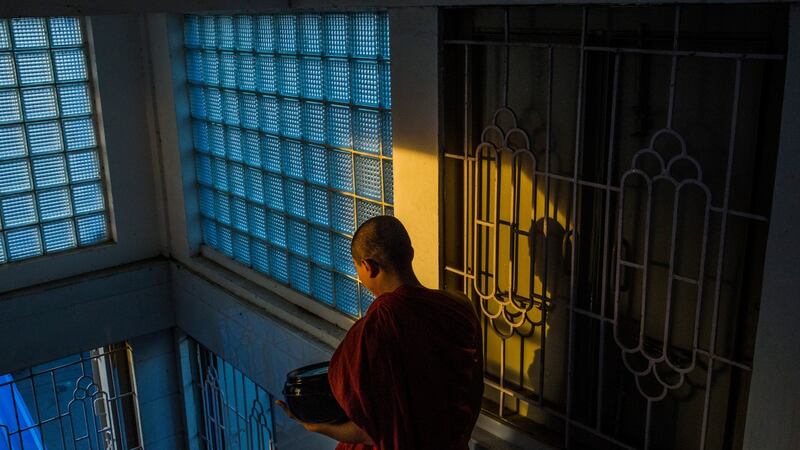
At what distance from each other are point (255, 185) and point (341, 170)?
83 cm

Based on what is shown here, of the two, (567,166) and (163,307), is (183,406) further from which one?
(567,166)

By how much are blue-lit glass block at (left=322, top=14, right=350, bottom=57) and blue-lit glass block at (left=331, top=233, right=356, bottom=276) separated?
0.88 meters

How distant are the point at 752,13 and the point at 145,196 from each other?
12.9 feet

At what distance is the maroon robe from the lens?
93.7 inches

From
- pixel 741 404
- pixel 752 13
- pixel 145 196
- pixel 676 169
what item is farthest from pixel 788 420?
pixel 145 196

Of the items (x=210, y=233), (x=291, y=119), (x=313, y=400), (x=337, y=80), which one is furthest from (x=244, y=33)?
(x=313, y=400)

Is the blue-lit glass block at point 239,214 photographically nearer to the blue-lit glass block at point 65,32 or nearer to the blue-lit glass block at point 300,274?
the blue-lit glass block at point 300,274

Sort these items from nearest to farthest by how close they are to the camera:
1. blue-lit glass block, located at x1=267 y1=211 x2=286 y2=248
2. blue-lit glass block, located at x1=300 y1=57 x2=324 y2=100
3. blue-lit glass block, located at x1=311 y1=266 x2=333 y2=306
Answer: blue-lit glass block, located at x1=300 y1=57 x2=324 y2=100, blue-lit glass block, located at x1=311 y1=266 x2=333 y2=306, blue-lit glass block, located at x1=267 y1=211 x2=286 y2=248

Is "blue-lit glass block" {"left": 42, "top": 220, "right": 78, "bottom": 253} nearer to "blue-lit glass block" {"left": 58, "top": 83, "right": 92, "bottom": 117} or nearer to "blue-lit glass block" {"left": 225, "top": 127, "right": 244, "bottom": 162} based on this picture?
"blue-lit glass block" {"left": 58, "top": 83, "right": 92, "bottom": 117}

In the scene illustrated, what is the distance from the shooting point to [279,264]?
4379mm

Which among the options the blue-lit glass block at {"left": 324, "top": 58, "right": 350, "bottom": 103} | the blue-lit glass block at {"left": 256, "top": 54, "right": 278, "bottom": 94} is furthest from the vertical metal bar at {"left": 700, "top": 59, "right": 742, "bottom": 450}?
the blue-lit glass block at {"left": 256, "top": 54, "right": 278, "bottom": 94}

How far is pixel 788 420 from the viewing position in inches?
84.7

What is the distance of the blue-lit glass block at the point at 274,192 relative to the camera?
420 cm

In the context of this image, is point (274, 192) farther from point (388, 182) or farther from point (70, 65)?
point (70, 65)
